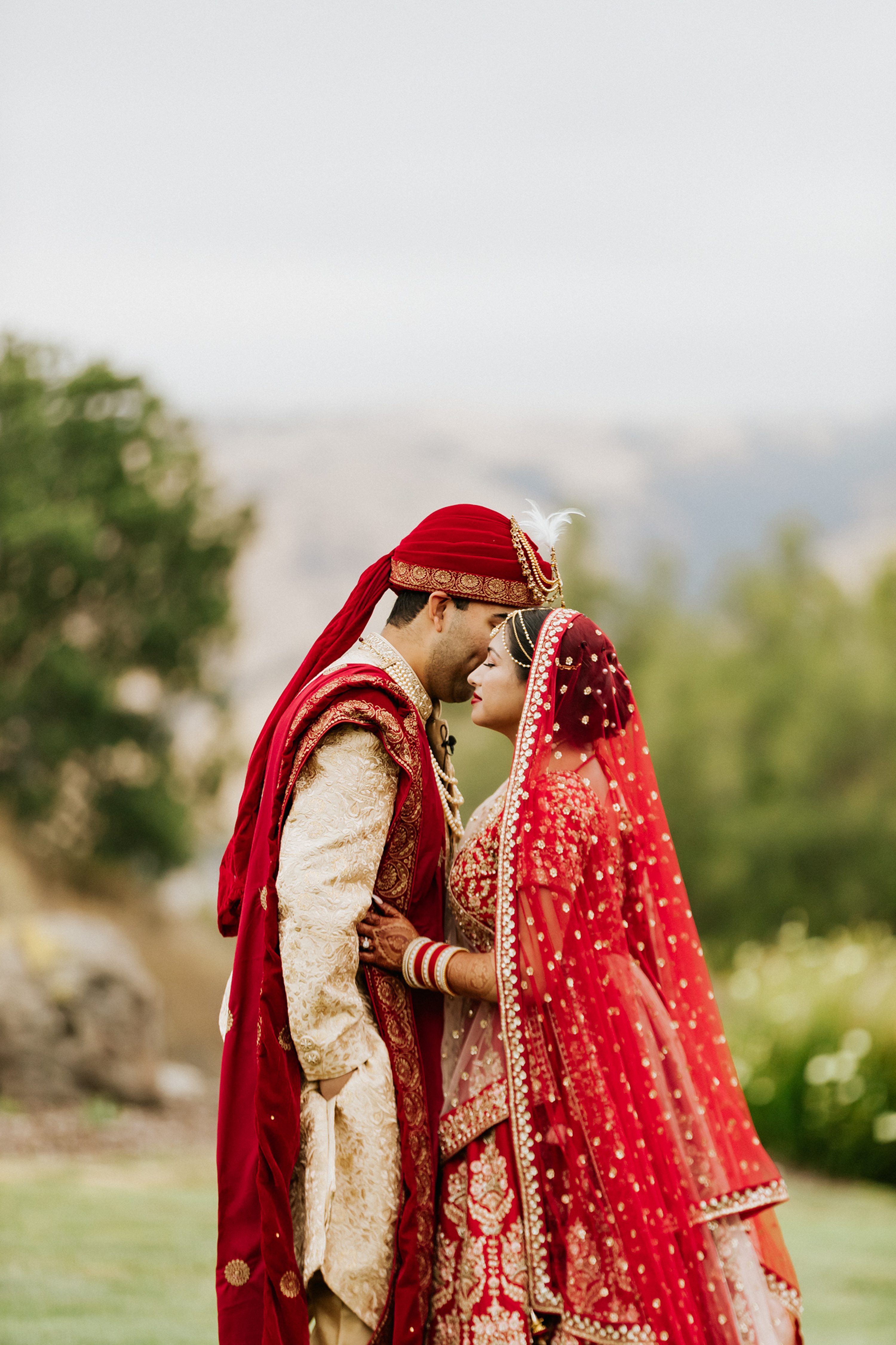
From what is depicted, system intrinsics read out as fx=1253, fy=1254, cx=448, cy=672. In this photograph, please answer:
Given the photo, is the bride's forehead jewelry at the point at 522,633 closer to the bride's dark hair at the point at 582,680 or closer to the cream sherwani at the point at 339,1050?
the bride's dark hair at the point at 582,680

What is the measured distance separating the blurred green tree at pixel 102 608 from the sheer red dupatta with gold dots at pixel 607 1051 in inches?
298

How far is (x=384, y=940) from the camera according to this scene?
81.7 inches

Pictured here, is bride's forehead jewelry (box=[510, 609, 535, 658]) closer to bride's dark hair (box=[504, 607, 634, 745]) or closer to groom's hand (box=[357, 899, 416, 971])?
bride's dark hair (box=[504, 607, 634, 745])

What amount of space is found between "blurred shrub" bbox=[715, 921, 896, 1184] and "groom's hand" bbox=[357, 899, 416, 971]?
14.6ft

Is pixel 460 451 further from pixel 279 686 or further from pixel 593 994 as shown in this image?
pixel 593 994

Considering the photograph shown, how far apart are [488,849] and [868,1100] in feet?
15.8

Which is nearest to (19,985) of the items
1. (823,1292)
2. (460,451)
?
(823,1292)

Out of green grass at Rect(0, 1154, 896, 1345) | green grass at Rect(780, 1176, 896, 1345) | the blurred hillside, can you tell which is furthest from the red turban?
the blurred hillside

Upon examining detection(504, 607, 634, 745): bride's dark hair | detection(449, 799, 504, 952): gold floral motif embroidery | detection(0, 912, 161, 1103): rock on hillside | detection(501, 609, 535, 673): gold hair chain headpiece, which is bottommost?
detection(449, 799, 504, 952): gold floral motif embroidery

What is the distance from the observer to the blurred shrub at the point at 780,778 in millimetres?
10461

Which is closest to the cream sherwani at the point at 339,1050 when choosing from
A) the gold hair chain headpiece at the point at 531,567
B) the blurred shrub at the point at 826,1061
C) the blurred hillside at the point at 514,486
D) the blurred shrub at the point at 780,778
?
the gold hair chain headpiece at the point at 531,567

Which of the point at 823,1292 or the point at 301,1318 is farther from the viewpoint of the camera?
the point at 823,1292

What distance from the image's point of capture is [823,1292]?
466 cm

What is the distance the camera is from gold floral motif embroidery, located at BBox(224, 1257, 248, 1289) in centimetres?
198
